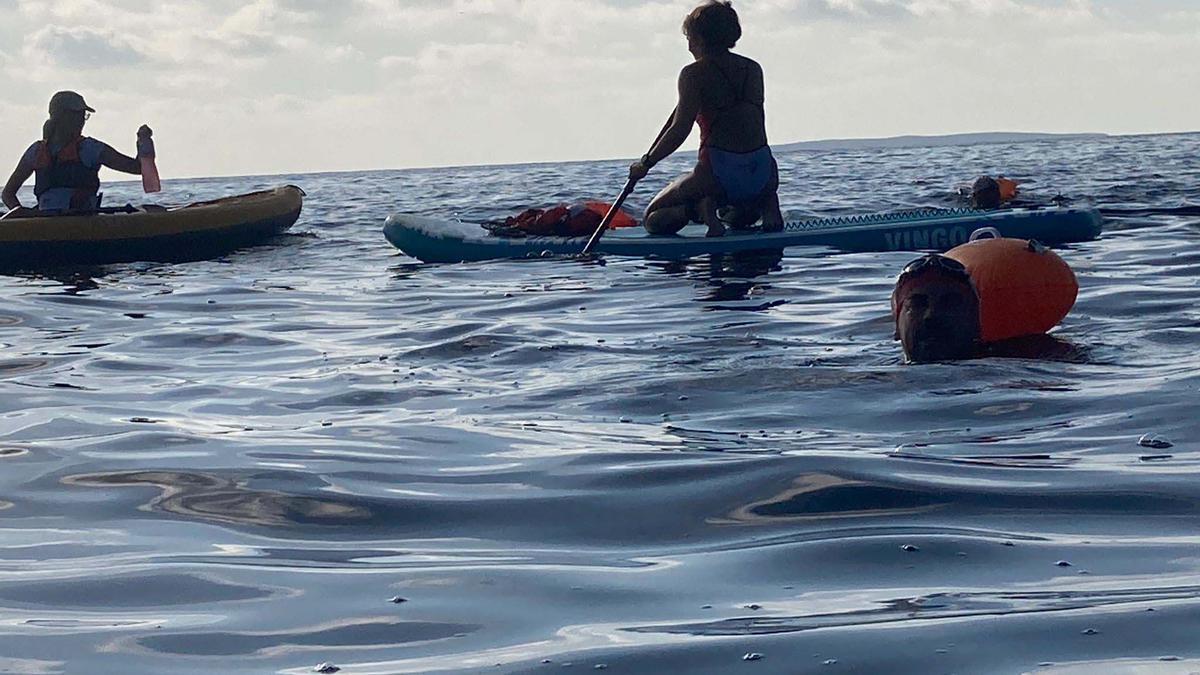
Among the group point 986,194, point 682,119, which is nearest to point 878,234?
point 682,119

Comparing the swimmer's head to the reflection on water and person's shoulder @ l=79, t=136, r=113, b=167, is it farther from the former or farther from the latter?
person's shoulder @ l=79, t=136, r=113, b=167

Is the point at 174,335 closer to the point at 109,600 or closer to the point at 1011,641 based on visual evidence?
the point at 109,600

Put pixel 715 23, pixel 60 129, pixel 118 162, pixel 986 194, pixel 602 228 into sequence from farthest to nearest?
pixel 118 162
pixel 60 129
pixel 986 194
pixel 602 228
pixel 715 23

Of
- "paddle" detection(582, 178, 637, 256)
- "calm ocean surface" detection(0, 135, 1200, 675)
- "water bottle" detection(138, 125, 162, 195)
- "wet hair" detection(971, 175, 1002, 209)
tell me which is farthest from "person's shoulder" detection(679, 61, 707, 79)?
"water bottle" detection(138, 125, 162, 195)

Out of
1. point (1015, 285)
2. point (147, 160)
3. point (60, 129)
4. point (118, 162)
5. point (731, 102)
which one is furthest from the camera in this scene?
point (147, 160)

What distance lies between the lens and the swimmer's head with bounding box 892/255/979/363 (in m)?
6.08

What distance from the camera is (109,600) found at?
3.33 m

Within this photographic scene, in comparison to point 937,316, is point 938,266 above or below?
above

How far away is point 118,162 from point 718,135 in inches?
234

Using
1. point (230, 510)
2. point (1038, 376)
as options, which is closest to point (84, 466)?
point (230, 510)

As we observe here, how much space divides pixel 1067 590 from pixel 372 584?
59.5 inches

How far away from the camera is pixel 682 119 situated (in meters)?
11.2

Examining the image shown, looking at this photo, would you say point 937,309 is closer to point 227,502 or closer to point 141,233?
point 227,502

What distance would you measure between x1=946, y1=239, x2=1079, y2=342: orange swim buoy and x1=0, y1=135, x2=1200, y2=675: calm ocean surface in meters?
0.27
